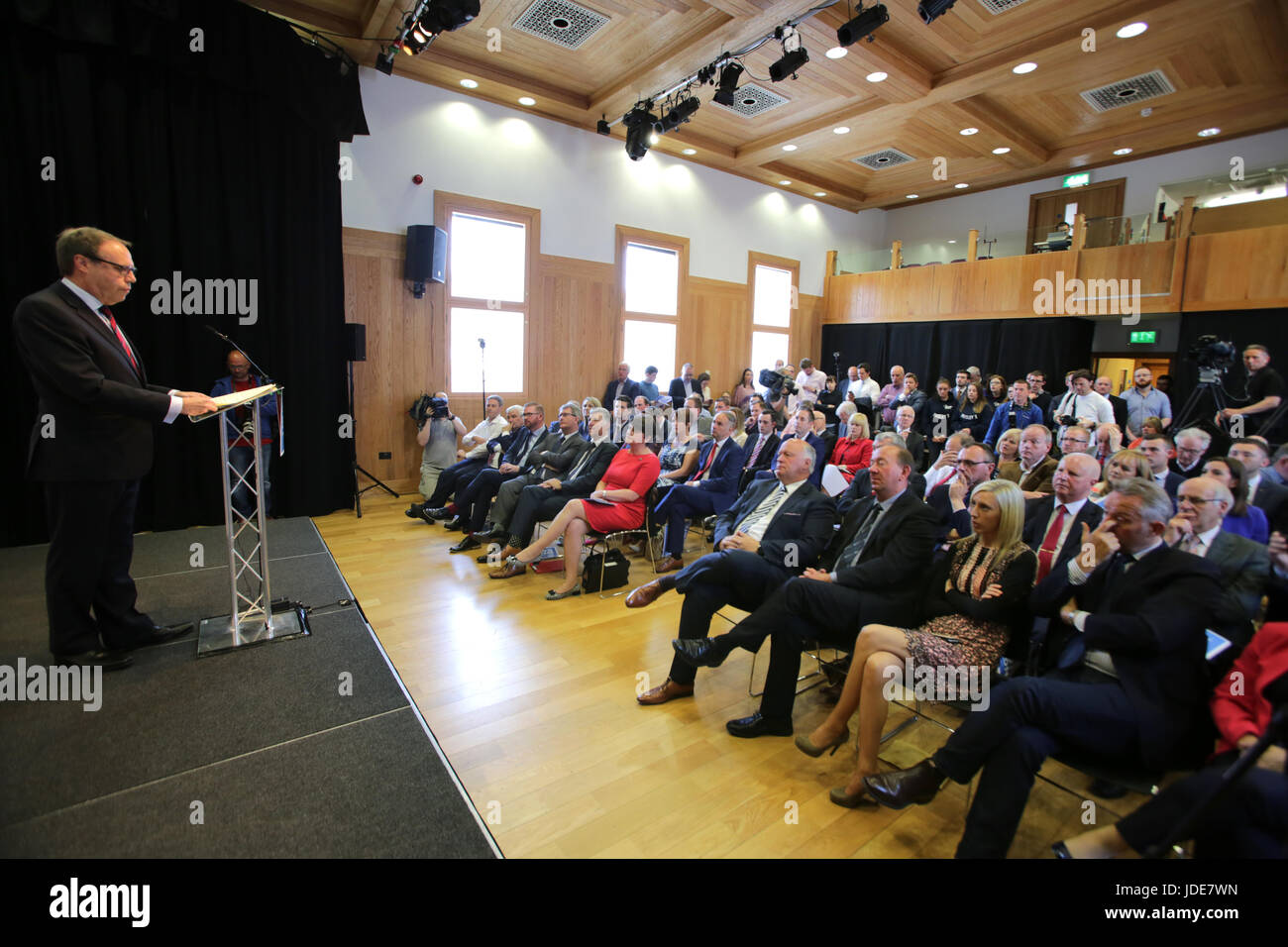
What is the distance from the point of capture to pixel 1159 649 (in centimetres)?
176

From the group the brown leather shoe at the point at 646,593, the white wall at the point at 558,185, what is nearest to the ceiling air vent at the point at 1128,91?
the white wall at the point at 558,185

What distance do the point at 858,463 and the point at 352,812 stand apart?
15.2ft

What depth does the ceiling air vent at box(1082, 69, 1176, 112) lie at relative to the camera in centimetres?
663

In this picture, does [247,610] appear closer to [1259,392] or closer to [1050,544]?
[1050,544]

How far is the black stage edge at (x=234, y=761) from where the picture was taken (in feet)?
6.15

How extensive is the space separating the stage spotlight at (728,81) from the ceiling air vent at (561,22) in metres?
1.23

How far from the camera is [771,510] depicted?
10.7ft

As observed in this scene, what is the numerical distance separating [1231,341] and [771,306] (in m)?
5.93

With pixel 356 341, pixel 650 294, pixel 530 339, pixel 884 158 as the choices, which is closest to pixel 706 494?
pixel 356 341

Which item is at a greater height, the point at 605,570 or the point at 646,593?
the point at 646,593

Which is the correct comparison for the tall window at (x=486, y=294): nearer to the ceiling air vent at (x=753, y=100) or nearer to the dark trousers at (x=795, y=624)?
the ceiling air vent at (x=753, y=100)

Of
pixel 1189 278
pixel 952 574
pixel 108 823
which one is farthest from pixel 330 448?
pixel 1189 278

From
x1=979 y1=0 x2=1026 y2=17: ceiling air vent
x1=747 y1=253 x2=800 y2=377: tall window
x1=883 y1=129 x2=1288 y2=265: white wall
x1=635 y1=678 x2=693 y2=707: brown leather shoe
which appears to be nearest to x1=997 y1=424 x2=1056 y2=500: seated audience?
A: x1=635 y1=678 x2=693 y2=707: brown leather shoe

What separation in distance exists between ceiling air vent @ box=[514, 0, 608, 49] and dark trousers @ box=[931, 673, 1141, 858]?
645 cm
